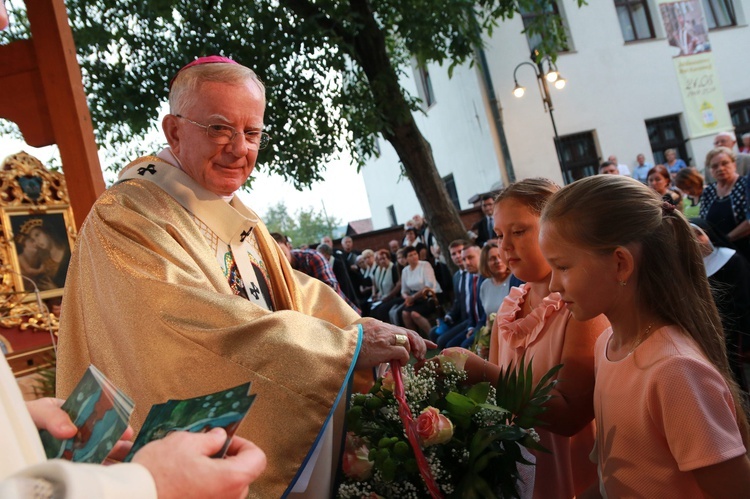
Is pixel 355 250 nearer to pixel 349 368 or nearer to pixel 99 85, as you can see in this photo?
pixel 99 85

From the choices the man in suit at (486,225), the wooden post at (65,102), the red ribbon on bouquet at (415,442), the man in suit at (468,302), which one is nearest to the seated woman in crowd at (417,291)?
the man in suit at (486,225)

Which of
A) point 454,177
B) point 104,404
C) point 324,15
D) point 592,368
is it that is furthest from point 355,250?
point 104,404

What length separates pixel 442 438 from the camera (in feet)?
5.51

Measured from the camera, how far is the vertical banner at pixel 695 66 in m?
17.8

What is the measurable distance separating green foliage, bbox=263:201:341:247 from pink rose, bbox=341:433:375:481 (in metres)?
47.6

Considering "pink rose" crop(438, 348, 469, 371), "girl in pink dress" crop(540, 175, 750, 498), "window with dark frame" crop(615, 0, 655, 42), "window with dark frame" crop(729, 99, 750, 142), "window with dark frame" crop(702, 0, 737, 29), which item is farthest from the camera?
"window with dark frame" crop(702, 0, 737, 29)

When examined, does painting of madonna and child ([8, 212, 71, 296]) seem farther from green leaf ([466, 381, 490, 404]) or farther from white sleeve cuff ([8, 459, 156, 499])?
white sleeve cuff ([8, 459, 156, 499])

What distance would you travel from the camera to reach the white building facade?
16.8 m

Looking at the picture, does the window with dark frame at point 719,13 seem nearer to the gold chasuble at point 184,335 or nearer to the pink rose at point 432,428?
the gold chasuble at point 184,335

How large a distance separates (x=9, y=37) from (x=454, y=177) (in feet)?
44.9

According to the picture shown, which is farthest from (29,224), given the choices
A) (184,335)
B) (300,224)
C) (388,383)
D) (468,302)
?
(300,224)

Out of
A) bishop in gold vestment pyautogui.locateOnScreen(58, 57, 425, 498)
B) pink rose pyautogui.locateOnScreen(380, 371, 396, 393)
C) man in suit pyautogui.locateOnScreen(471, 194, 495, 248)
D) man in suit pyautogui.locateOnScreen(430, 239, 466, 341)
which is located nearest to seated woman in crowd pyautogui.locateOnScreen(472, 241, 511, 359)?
man in suit pyautogui.locateOnScreen(430, 239, 466, 341)

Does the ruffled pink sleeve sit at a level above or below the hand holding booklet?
below

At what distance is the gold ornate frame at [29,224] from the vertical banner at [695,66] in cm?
1652
